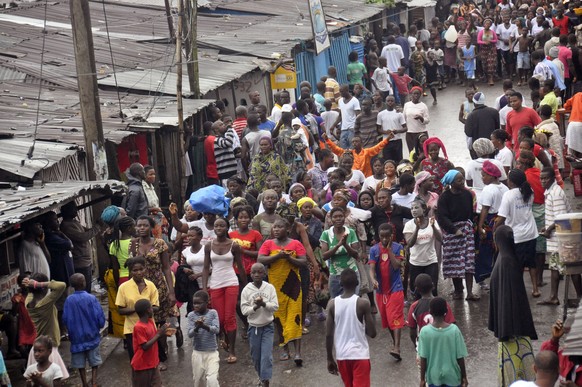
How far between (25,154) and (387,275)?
4.84 meters

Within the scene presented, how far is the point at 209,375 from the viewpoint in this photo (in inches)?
421

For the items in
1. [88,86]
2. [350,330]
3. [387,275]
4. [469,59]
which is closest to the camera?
[350,330]

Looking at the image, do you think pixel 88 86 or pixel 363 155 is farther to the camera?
pixel 363 155

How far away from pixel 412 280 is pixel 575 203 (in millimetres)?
4823

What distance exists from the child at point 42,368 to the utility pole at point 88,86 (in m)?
4.83

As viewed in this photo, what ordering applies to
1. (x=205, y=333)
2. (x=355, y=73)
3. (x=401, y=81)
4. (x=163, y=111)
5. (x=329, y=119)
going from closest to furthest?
(x=205, y=333) → (x=163, y=111) → (x=329, y=119) → (x=401, y=81) → (x=355, y=73)

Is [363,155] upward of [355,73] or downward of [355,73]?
downward

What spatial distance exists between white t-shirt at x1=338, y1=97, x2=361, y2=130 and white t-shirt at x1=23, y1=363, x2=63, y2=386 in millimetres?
10616

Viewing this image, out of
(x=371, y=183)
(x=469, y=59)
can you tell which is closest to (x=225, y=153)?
(x=371, y=183)

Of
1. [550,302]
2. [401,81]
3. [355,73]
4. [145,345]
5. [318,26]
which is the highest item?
[318,26]

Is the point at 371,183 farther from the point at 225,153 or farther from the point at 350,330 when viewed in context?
the point at 350,330

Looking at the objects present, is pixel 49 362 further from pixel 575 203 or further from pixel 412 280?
pixel 575 203

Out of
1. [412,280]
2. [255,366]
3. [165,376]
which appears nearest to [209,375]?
[255,366]

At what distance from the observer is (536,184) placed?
44.0ft
